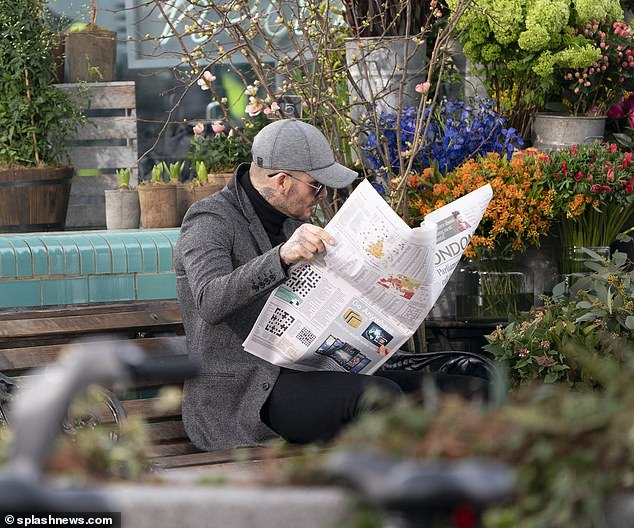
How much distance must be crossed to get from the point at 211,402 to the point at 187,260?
40cm

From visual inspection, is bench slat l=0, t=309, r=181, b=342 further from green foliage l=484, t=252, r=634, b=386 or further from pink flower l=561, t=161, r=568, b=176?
pink flower l=561, t=161, r=568, b=176

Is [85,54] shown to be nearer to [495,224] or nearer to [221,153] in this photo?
[221,153]

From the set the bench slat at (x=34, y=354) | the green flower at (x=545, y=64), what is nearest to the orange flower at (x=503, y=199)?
the green flower at (x=545, y=64)

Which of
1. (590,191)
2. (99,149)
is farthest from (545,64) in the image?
(99,149)

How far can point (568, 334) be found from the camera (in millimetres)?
3357

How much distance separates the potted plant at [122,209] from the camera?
5418 millimetres

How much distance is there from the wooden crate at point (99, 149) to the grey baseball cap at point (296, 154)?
3.21 meters

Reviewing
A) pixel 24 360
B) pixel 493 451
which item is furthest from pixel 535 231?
pixel 493 451

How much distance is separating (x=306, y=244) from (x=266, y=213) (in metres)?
0.41

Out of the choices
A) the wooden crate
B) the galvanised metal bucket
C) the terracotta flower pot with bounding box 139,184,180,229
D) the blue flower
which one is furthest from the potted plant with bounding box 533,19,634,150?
the wooden crate

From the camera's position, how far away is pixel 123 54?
257 inches

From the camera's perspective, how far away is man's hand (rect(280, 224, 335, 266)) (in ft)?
8.63

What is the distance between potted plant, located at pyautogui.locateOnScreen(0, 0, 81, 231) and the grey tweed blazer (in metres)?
2.68

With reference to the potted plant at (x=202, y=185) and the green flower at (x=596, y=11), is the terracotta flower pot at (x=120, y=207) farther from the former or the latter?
the green flower at (x=596, y=11)
